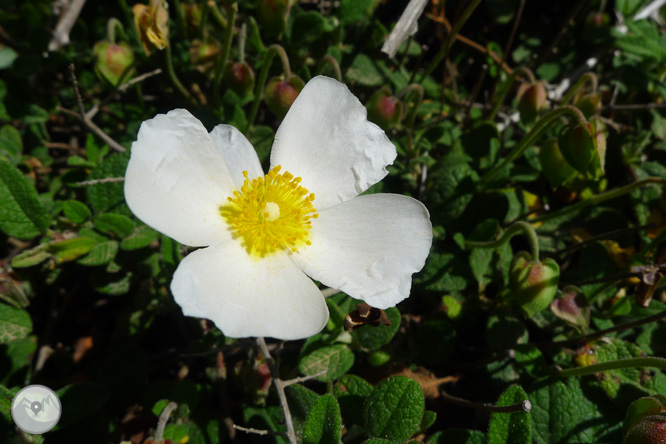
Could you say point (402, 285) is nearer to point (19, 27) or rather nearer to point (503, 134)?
point (503, 134)

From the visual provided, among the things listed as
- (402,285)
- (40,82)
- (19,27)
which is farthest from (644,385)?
(19,27)

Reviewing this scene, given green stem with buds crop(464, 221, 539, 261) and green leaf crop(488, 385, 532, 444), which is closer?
green leaf crop(488, 385, 532, 444)

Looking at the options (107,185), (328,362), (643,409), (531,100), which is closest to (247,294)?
(328,362)

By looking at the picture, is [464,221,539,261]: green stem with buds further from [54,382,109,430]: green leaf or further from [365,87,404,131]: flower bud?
[54,382,109,430]: green leaf

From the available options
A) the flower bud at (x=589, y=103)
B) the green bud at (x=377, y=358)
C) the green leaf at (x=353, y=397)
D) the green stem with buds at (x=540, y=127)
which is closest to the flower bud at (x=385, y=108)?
the green stem with buds at (x=540, y=127)

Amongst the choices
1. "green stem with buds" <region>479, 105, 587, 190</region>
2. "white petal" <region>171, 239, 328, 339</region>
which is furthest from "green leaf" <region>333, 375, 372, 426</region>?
"green stem with buds" <region>479, 105, 587, 190</region>
